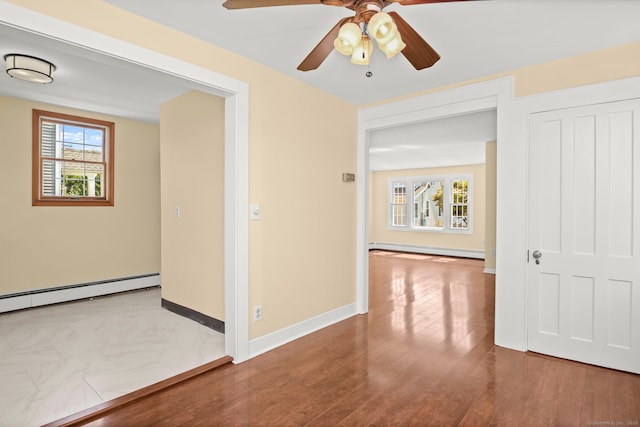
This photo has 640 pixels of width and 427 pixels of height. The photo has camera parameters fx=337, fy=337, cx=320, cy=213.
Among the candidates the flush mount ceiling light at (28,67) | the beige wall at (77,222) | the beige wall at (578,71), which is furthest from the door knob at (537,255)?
the beige wall at (77,222)

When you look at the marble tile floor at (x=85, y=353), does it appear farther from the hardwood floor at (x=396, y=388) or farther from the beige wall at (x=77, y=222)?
the beige wall at (x=77, y=222)

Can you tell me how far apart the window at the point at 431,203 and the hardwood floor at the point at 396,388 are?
20.1 feet

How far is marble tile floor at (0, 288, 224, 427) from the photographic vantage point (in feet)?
7.38

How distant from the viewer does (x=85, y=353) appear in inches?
116

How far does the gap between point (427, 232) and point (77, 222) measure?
27.1 feet

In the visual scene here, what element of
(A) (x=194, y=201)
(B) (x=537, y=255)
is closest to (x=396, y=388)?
(B) (x=537, y=255)

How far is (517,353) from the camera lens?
3021 mm

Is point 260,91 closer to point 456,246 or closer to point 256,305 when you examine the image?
point 256,305

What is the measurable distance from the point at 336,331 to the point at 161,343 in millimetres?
1722

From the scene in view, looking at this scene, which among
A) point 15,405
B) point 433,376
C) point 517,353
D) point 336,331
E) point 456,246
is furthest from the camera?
point 456,246

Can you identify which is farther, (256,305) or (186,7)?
(256,305)

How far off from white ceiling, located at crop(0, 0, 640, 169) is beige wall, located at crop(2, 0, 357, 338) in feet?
0.43

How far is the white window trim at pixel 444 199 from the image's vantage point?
9.06 m

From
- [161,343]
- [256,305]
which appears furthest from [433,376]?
[161,343]
